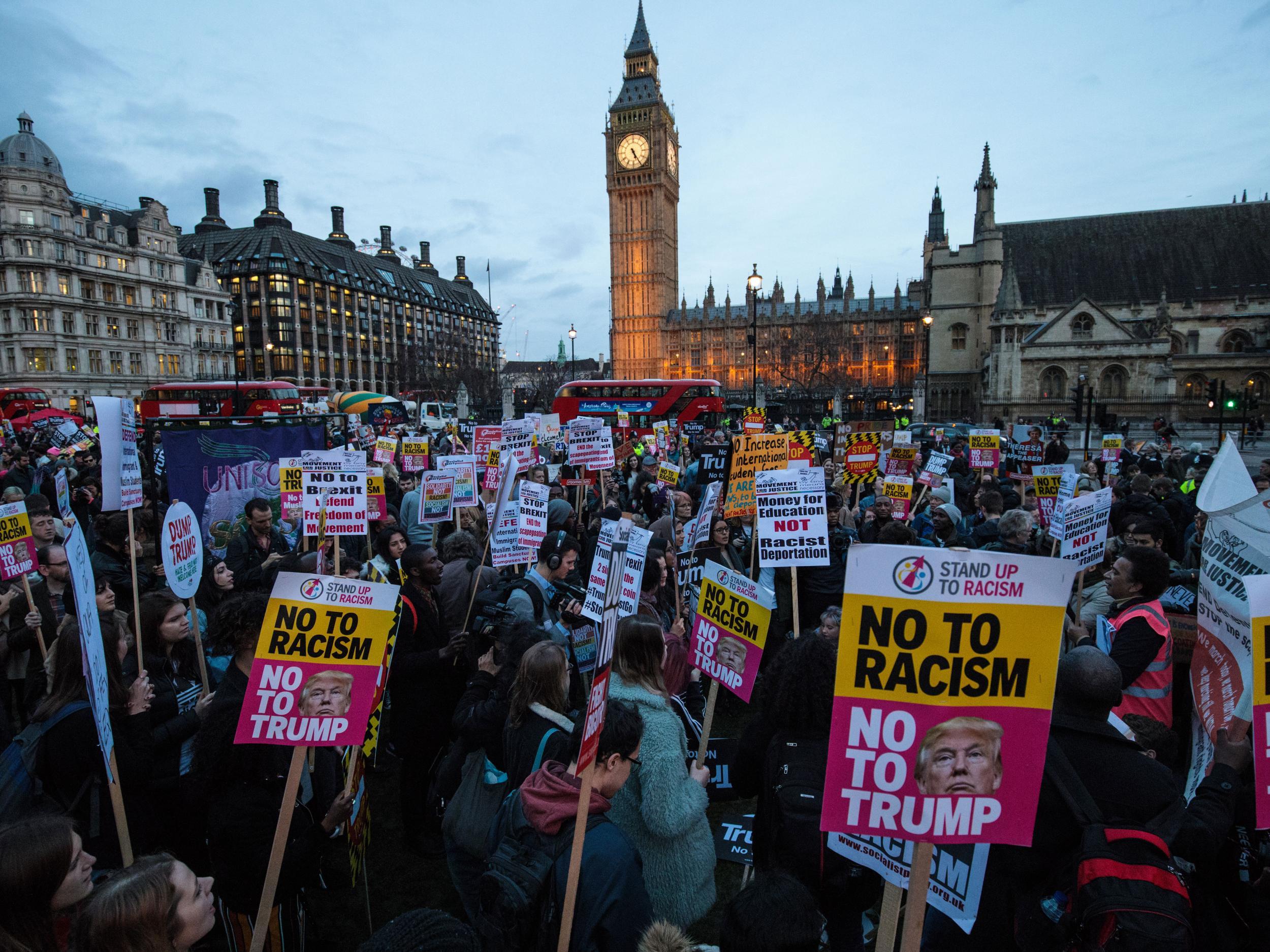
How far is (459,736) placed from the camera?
9.95 feet

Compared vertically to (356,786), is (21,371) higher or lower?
higher

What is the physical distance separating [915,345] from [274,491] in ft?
222

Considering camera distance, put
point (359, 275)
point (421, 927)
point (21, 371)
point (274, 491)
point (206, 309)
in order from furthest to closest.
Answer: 1. point (359, 275)
2. point (206, 309)
3. point (21, 371)
4. point (274, 491)
5. point (421, 927)

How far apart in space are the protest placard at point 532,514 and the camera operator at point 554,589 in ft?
4.07

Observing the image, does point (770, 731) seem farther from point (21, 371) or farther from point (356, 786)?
point (21, 371)

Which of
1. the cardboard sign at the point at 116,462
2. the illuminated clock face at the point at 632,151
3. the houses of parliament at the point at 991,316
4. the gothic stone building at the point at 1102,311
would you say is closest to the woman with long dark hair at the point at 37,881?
the cardboard sign at the point at 116,462

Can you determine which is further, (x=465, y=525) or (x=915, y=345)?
(x=915, y=345)

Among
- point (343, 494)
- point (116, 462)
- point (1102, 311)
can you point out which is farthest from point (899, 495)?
point (1102, 311)

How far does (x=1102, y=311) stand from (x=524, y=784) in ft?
146

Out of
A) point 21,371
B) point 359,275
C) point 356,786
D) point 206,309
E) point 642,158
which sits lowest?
point 356,786

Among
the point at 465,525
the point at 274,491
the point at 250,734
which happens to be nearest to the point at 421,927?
the point at 250,734

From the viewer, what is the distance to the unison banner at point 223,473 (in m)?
7.46

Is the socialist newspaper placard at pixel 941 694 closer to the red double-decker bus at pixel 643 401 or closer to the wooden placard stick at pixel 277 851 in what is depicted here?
the wooden placard stick at pixel 277 851

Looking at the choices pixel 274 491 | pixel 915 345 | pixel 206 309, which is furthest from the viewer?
pixel 915 345
